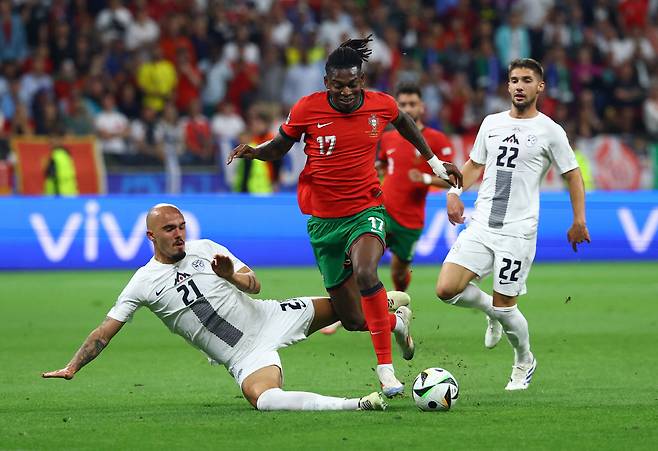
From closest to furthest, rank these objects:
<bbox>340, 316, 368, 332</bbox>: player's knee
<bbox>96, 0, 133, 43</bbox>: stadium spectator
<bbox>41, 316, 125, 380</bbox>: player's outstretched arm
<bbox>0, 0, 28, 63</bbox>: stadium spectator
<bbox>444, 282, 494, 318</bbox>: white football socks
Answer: <bbox>41, 316, 125, 380</bbox>: player's outstretched arm → <bbox>340, 316, 368, 332</bbox>: player's knee → <bbox>444, 282, 494, 318</bbox>: white football socks → <bbox>0, 0, 28, 63</bbox>: stadium spectator → <bbox>96, 0, 133, 43</bbox>: stadium spectator

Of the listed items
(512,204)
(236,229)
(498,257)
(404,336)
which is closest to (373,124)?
(512,204)

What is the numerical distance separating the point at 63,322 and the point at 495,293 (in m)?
5.52

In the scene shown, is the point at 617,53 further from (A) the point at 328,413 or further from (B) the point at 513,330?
(A) the point at 328,413

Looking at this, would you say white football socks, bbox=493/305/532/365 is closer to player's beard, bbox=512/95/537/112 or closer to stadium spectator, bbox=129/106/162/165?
player's beard, bbox=512/95/537/112

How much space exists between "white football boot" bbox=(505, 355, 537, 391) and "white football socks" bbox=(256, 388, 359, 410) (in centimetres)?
162

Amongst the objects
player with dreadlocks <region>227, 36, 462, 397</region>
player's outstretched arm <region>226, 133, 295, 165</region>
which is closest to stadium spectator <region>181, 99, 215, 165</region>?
player's outstretched arm <region>226, 133, 295, 165</region>

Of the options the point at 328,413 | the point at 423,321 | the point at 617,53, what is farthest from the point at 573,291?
the point at 617,53

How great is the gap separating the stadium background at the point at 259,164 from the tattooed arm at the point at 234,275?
0.77 m

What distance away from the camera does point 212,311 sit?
7.96 m

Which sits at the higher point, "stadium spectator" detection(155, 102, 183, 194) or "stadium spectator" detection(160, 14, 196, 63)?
"stadium spectator" detection(160, 14, 196, 63)

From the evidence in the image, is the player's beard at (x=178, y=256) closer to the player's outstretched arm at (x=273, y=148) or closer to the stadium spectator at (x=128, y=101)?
the player's outstretched arm at (x=273, y=148)

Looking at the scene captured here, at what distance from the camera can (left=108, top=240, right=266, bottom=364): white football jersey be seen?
309 inches

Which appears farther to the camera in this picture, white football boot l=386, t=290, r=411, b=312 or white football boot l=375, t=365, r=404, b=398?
white football boot l=386, t=290, r=411, b=312

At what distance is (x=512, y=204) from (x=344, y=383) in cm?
167
